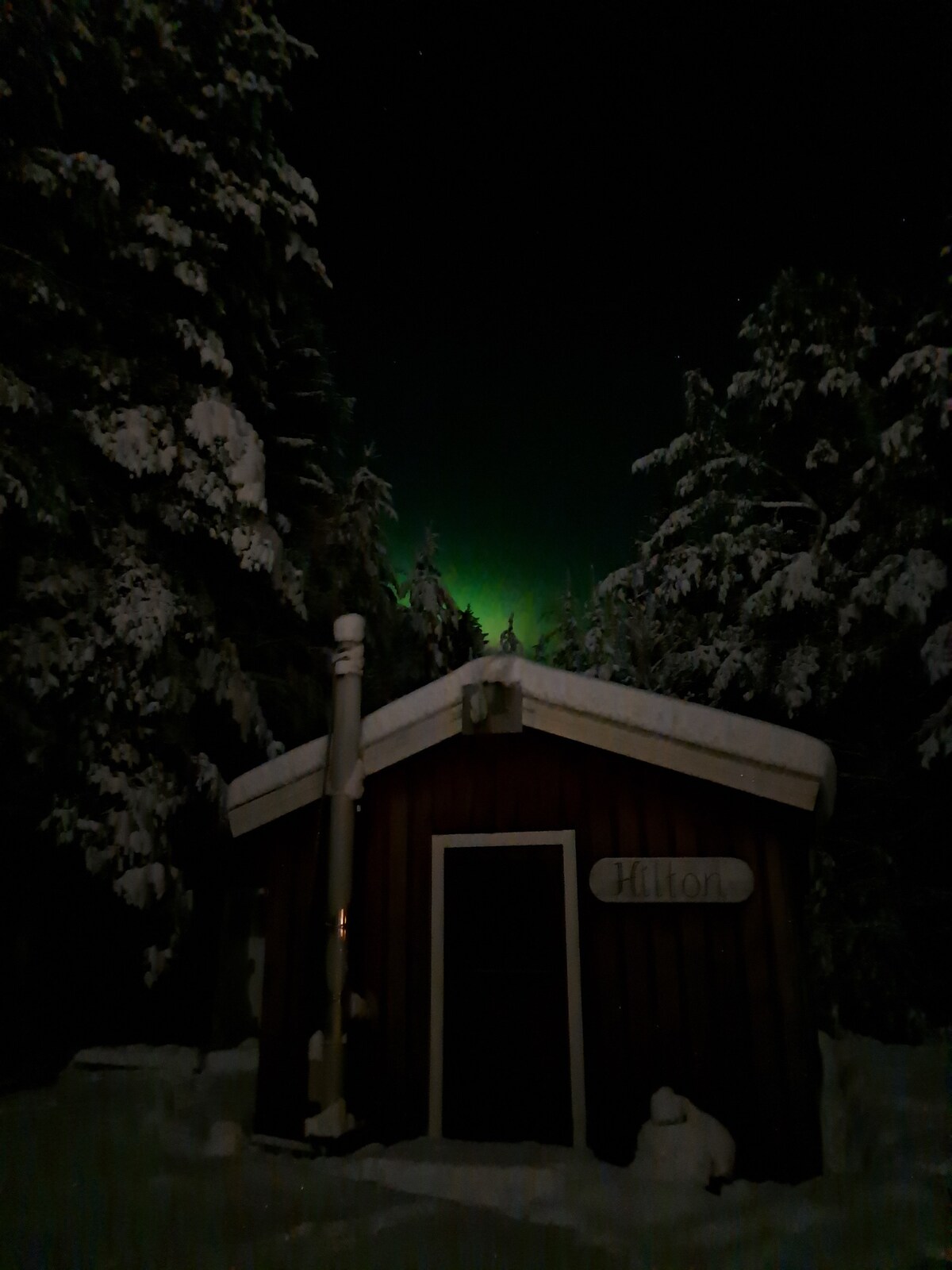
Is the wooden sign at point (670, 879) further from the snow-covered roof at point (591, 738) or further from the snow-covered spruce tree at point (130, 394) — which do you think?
the snow-covered spruce tree at point (130, 394)

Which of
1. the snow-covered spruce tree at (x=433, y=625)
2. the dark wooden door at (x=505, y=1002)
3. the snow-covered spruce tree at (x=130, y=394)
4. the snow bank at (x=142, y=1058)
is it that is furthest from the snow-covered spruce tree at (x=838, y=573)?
the snow bank at (x=142, y=1058)

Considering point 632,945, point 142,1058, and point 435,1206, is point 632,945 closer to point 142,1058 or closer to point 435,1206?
point 435,1206

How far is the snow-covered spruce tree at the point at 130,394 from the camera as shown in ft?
25.3

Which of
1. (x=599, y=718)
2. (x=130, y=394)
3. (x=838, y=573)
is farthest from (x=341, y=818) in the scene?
(x=838, y=573)

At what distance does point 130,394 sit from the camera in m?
8.98

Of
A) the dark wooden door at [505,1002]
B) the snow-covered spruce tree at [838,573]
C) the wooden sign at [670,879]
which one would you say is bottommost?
the dark wooden door at [505,1002]

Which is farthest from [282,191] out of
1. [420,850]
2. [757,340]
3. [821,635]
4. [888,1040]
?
[888,1040]

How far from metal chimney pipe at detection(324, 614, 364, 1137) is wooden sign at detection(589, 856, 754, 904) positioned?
1.68 meters

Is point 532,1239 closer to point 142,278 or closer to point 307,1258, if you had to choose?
point 307,1258

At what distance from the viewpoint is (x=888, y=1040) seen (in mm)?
10547

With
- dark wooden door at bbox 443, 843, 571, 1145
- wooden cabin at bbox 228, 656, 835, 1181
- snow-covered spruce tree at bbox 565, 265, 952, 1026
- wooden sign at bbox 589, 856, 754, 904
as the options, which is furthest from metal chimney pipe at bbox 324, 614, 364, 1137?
snow-covered spruce tree at bbox 565, 265, 952, 1026

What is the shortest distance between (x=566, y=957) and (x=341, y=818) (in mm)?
1775

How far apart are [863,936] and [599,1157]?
6.63 metres

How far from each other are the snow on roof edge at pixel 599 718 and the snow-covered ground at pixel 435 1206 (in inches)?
87.3
